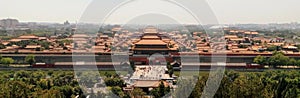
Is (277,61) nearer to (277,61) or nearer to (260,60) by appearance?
(277,61)

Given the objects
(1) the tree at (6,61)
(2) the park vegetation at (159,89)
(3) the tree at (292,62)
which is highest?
(2) the park vegetation at (159,89)

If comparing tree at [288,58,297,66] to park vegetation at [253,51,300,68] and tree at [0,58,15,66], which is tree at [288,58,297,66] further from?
tree at [0,58,15,66]

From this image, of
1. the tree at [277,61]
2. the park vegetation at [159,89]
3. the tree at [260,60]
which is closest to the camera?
the park vegetation at [159,89]

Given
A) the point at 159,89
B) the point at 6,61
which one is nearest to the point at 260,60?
the point at 159,89

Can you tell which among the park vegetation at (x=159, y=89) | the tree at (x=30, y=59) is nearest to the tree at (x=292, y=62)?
the park vegetation at (x=159, y=89)

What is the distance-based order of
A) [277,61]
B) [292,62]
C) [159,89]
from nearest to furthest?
1. [159,89]
2. [277,61]
3. [292,62]

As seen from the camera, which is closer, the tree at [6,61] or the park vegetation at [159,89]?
the park vegetation at [159,89]

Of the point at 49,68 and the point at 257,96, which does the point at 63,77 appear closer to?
the point at 49,68

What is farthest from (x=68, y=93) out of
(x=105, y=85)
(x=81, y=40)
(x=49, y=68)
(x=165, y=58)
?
(x=81, y=40)

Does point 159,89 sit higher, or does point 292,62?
point 159,89

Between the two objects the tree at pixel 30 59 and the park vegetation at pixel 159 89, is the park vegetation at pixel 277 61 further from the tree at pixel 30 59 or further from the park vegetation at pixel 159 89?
the tree at pixel 30 59

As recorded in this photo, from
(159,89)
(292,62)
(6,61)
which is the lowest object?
(6,61)
